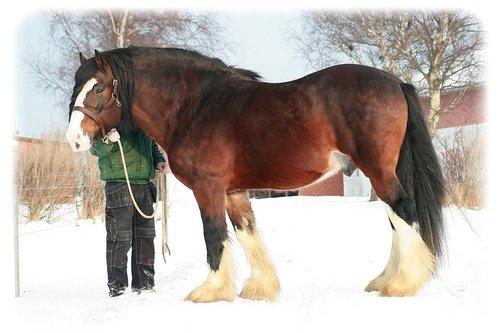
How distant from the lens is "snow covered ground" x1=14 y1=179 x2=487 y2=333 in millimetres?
4191

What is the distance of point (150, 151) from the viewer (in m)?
5.82

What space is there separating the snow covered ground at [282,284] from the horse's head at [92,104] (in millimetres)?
1455

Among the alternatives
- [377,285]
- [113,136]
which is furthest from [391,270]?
[113,136]

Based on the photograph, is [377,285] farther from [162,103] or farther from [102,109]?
[102,109]

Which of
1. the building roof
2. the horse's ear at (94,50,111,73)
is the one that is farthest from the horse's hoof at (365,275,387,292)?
the building roof

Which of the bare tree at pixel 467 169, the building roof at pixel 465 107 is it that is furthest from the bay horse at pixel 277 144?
the building roof at pixel 465 107

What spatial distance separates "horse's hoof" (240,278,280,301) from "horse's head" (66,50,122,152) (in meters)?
1.88

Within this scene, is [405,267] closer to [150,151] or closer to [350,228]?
[150,151]

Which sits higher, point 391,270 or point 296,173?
point 296,173

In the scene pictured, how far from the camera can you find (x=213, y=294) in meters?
4.84

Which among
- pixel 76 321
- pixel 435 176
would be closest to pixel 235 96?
pixel 435 176

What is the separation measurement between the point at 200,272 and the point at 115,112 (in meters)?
2.44

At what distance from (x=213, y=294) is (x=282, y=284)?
120 cm

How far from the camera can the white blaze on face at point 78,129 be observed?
Answer: 17.0 ft
